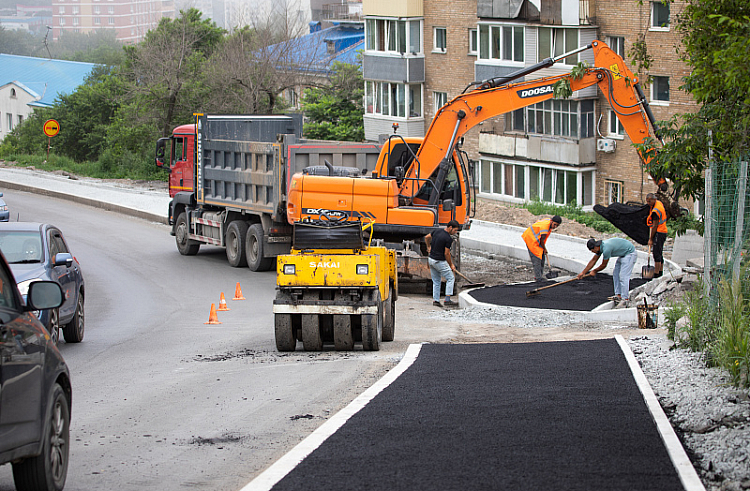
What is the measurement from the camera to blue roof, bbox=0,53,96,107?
271 feet

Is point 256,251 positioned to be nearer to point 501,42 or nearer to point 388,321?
point 388,321

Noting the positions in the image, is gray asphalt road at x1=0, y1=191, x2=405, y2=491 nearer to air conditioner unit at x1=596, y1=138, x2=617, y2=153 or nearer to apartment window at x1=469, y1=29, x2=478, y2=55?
air conditioner unit at x1=596, y1=138, x2=617, y2=153

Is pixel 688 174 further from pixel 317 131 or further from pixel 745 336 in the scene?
pixel 317 131

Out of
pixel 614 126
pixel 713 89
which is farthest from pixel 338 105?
pixel 713 89

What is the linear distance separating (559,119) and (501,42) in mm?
4378

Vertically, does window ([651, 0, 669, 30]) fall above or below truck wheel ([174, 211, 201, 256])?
above

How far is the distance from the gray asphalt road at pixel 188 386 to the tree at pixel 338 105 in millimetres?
27179

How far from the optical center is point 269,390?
9.19m

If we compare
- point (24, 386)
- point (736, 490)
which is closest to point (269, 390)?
point (24, 386)

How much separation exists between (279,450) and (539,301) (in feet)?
31.5

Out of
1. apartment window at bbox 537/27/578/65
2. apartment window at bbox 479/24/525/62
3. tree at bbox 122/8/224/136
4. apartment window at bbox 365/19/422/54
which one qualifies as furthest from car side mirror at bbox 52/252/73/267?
tree at bbox 122/8/224/136

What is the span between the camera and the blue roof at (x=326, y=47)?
162ft

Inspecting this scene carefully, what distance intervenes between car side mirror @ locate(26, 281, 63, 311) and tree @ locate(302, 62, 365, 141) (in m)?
40.1

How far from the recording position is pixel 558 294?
1662cm
